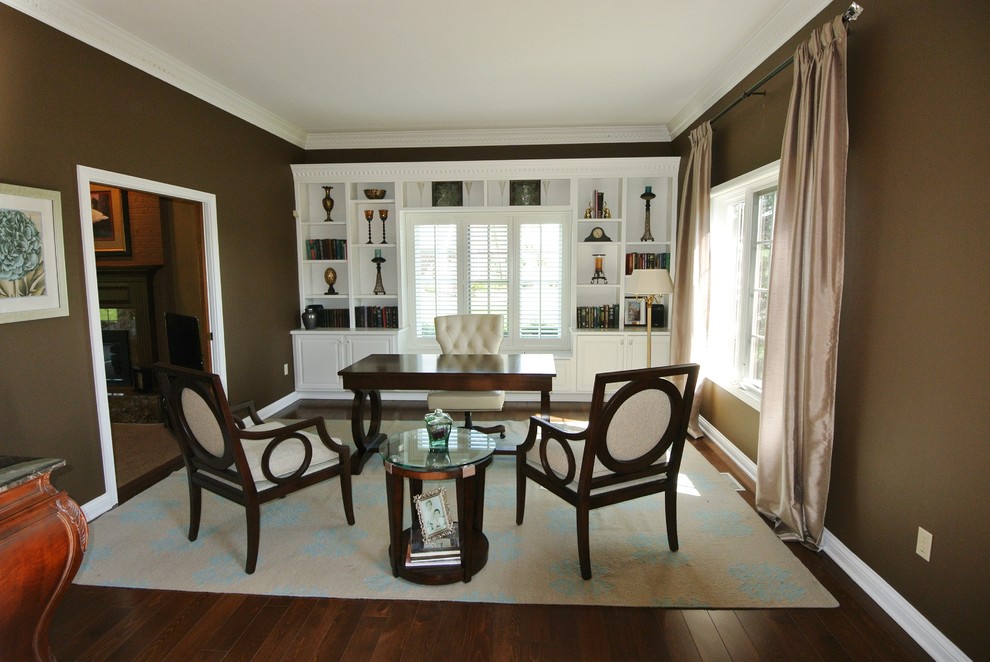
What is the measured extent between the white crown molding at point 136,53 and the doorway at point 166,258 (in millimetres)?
743

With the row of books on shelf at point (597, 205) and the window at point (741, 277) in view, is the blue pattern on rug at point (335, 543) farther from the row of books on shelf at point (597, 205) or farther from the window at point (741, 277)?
the row of books on shelf at point (597, 205)

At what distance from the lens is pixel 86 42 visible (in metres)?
3.02

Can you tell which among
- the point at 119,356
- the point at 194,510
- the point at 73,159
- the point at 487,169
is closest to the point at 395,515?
the point at 194,510

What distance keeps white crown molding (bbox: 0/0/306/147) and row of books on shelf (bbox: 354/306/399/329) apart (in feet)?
6.80

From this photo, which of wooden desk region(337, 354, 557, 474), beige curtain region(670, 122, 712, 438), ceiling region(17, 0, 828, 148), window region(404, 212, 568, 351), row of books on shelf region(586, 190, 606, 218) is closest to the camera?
ceiling region(17, 0, 828, 148)

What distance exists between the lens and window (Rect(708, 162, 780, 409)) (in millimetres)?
3600

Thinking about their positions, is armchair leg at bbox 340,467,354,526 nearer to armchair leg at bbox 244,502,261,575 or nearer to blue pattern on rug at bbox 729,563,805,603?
armchair leg at bbox 244,502,261,575

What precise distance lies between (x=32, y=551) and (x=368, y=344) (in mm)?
4221

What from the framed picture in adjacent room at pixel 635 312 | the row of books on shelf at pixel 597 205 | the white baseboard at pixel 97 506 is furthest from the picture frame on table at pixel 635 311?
the white baseboard at pixel 97 506

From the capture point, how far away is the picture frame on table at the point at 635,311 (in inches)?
229

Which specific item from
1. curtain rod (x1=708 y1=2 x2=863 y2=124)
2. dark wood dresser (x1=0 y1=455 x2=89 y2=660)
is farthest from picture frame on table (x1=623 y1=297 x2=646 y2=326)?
dark wood dresser (x1=0 y1=455 x2=89 y2=660)

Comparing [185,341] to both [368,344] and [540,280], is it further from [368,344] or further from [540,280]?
[540,280]

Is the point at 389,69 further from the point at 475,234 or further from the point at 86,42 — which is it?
the point at 475,234

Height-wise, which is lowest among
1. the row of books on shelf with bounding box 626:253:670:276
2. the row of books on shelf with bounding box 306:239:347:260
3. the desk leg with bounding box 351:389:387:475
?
the desk leg with bounding box 351:389:387:475
